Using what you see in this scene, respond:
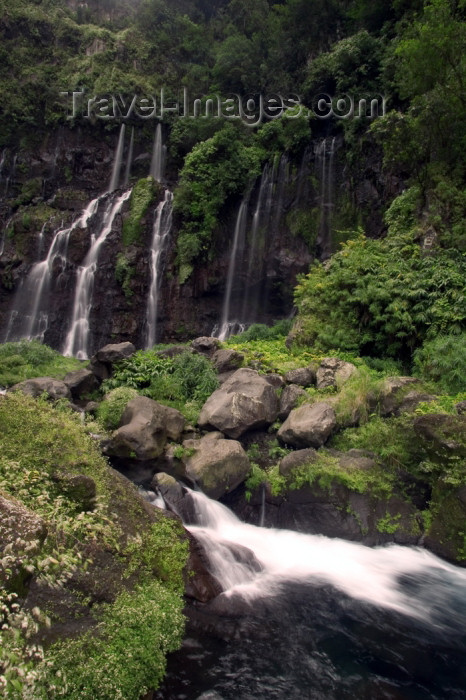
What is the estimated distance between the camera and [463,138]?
14680 millimetres

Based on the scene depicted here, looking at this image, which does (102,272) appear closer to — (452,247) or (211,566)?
(452,247)

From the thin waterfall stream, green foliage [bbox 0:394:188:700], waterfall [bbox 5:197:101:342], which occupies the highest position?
waterfall [bbox 5:197:101:342]

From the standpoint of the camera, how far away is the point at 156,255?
76.8 feet

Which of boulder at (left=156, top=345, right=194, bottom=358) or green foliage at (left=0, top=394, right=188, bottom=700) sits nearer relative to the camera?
green foliage at (left=0, top=394, right=188, bottom=700)

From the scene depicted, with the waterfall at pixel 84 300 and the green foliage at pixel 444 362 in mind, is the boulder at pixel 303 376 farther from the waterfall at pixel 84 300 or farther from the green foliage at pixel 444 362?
the waterfall at pixel 84 300

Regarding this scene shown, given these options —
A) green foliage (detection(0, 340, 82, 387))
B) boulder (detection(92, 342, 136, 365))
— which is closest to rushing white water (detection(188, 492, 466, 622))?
boulder (detection(92, 342, 136, 365))

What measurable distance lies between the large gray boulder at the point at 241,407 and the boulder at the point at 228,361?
6.58ft

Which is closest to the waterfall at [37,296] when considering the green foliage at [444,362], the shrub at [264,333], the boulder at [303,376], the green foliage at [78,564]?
the shrub at [264,333]

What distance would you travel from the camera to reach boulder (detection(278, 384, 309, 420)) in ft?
35.9

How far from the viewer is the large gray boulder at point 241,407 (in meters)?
10.3

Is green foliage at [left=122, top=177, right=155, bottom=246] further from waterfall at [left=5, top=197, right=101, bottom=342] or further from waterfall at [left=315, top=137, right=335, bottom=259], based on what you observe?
waterfall at [left=315, top=137, right=335, bottom=259]

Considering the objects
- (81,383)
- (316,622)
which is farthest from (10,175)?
(316,622)

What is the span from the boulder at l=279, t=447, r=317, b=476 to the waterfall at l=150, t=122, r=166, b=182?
2441 cm

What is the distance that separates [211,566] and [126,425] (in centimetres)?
422
